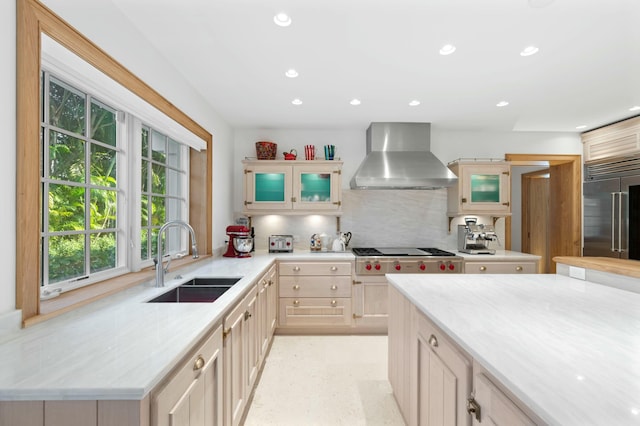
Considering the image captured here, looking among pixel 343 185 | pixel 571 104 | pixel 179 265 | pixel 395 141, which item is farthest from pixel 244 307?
pixel 571 104

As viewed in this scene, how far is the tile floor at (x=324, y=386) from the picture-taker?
1.97 metres

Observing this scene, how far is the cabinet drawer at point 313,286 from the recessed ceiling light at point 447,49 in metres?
2.27

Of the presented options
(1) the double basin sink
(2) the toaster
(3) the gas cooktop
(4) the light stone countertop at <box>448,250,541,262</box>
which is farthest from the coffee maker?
(1) the double basin sink

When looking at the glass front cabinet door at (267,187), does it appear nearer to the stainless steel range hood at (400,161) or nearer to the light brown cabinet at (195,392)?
the stainless steel range hood at (400,161)

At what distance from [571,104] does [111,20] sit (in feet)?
12.9

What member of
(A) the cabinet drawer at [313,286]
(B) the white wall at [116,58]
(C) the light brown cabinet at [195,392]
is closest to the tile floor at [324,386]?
(A) the cabinet drawer at [313,286]

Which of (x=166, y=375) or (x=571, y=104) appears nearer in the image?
(x=166, y=375)

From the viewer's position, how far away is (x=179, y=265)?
2.41m

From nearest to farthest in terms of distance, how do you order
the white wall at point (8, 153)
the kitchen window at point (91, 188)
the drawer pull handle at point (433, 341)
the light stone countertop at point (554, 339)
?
1. the light stone countertop at point (554, 339)
2. the white wall at point (8, 153)
3. the drawer pull handle at point (433, 341)
4. the kitchen window at point (91, 188)

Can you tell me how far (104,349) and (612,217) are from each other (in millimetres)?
4826

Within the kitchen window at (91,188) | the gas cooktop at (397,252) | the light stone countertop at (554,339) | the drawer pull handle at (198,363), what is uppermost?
the kitchen window at (91,188)

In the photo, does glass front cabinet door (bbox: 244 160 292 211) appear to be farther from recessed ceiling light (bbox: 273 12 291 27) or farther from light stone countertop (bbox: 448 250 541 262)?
light stone countertop (bbox: 448 250 541 262)

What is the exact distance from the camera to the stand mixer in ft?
10.3

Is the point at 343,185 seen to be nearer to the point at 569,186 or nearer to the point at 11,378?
the point at 569,186
